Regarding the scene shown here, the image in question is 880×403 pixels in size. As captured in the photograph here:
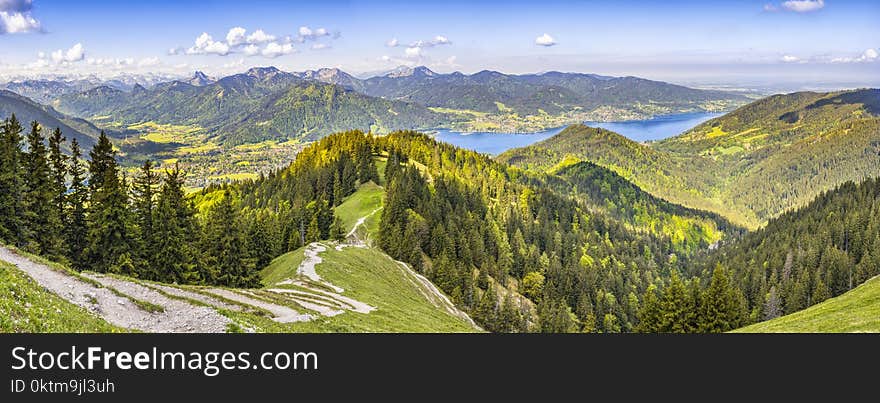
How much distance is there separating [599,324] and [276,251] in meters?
77.1

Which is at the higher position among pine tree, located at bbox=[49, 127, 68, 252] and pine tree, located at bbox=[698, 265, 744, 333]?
pine tree, located at bbox=[49, 127, 68, 252]

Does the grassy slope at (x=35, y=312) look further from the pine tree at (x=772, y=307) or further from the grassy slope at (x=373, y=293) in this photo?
the pine tree at (x=772, y=307)

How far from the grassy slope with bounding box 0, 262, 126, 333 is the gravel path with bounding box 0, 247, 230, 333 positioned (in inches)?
41.8

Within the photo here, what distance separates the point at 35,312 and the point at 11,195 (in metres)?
32.3

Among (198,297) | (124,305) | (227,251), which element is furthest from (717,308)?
(124,305)

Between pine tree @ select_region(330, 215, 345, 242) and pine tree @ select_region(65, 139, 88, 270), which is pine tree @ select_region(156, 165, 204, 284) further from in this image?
pine tree @ select_region(330, 215, 345, 242)

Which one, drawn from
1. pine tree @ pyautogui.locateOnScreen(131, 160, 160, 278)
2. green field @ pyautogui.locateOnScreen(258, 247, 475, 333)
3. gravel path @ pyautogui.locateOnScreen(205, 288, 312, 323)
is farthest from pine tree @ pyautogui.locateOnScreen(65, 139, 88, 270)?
gravel path @ pyautogui.locateOnScreen(205, 288, 312, 323)

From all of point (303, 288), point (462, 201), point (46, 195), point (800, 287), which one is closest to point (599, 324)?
point (800, 287)

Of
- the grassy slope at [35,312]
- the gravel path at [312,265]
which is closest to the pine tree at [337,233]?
the gravel path at [312,265]

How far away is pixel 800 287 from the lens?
9906cm

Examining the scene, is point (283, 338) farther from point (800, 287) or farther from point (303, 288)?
point (800, 287)

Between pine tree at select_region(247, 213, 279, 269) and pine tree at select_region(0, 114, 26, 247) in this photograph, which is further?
pine tree at select_region(247, 213, 279, 269)

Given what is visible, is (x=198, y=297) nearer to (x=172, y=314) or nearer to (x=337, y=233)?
(x=172, y=314)

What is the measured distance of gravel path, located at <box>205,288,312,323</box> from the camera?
29.7 meters
